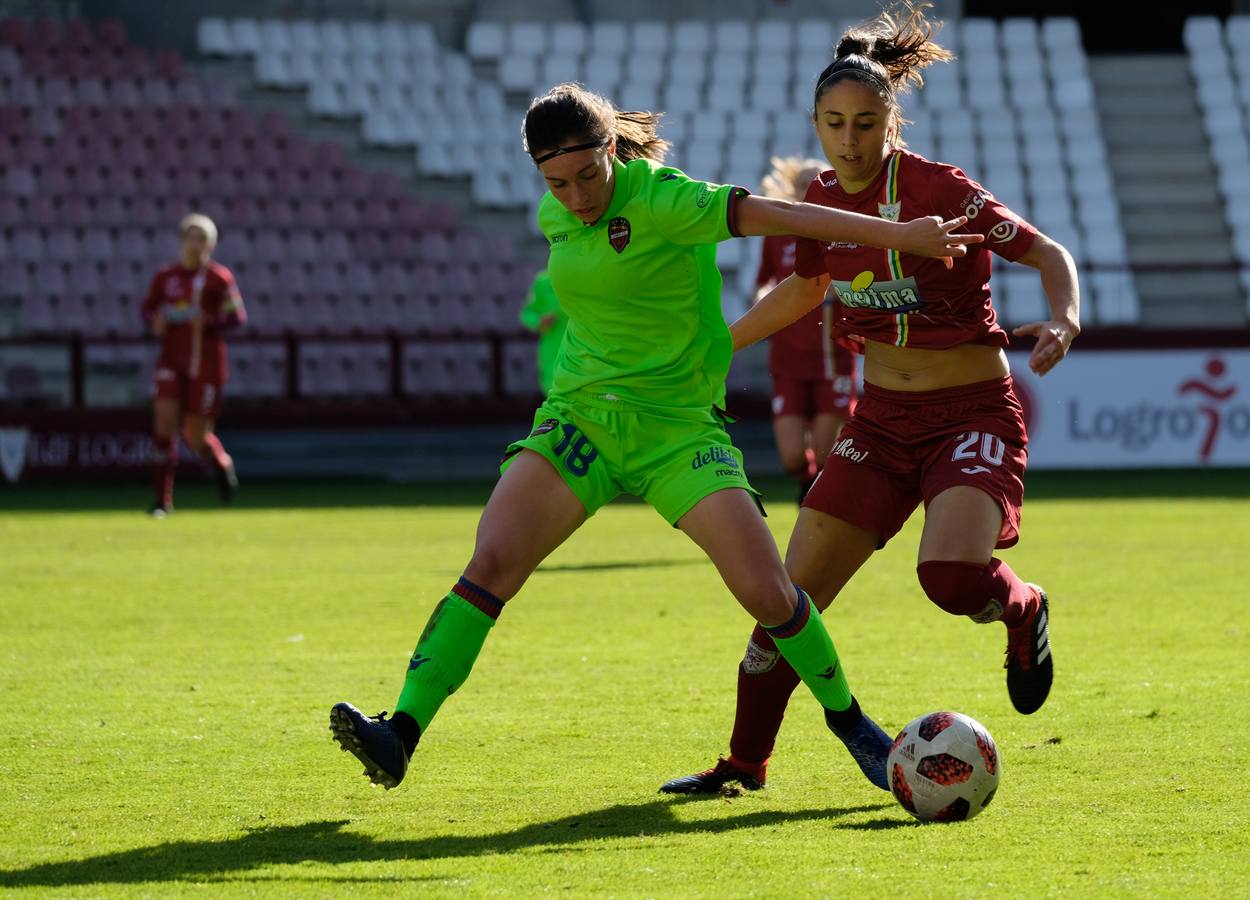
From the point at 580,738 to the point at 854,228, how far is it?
2143 mm

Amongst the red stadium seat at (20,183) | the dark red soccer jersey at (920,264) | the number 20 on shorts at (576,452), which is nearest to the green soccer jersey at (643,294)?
the number 20 on shorts at (576,452)

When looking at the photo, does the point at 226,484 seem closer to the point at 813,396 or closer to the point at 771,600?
the point at 813,396

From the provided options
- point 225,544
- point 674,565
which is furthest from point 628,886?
point 225,544

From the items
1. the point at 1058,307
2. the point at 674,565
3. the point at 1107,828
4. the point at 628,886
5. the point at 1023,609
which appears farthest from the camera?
the point at 674,565

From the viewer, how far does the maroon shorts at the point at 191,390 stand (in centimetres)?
1577

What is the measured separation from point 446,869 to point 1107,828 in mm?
1678

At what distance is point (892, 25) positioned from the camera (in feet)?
19.0

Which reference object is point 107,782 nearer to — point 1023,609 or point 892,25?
point 1023,609

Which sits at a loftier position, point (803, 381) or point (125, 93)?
point (125, 93)

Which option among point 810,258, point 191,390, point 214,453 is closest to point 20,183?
point 214,453

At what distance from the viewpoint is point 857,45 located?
5547 mm

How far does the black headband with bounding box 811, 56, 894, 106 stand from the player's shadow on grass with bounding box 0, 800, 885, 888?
2.02 meters

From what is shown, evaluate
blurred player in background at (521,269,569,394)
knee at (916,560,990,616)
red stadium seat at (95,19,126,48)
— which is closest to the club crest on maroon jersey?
knee at (916,560,990,616)

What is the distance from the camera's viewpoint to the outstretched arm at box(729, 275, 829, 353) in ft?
18.2
